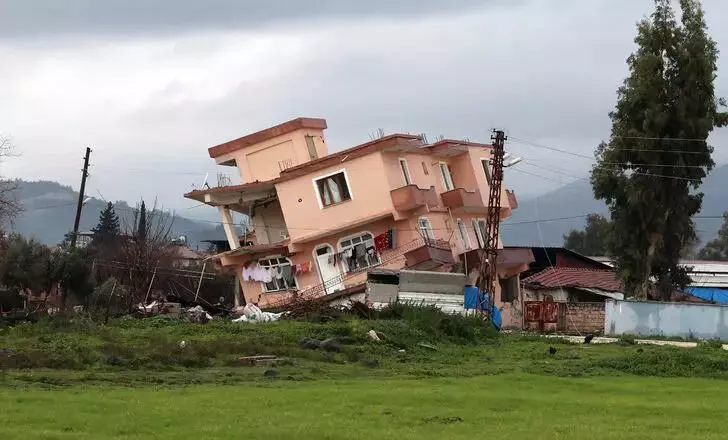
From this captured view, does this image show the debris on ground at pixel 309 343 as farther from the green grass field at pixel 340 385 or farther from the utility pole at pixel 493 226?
the utility pole at pixel 493 226

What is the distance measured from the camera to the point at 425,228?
5459cm

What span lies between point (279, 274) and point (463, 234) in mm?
10568

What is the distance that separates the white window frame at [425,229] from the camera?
53.7 m

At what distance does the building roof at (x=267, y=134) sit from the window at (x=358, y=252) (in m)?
6.97

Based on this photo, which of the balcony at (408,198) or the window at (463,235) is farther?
the window at (463,235)

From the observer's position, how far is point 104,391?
1709cm

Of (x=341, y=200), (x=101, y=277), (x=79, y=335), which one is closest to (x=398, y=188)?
(x=341, y=200)

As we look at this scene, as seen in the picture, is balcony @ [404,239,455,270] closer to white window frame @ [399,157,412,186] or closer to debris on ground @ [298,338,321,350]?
white window frame @ [399,157,412,186]

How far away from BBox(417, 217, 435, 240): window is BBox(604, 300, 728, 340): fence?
12.5 metres

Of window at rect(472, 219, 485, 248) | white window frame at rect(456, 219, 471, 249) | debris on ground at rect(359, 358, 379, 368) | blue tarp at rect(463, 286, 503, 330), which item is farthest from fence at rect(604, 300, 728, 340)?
debris on ground at rect(359, 358, 379, 368)

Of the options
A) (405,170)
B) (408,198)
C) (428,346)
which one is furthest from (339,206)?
(428,346)

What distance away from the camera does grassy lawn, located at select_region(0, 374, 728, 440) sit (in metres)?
13.1

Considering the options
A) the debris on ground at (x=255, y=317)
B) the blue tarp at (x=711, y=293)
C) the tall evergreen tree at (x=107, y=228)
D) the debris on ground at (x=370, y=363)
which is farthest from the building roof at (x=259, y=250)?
the blue tarp at (x=711, y=293)

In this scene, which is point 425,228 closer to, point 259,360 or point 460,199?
point 460,199
